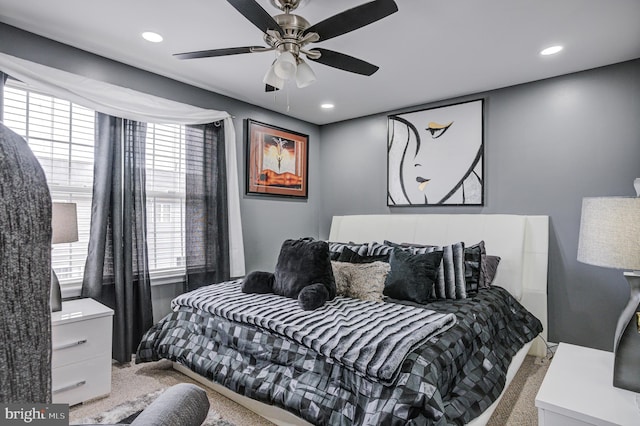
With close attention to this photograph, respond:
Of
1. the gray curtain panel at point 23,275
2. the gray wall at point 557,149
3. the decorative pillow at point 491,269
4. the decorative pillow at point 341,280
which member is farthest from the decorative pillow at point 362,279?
the gray curtain panel at point 23,275

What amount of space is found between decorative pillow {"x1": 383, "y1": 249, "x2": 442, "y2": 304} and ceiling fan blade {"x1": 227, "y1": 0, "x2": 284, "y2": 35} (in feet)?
6.06

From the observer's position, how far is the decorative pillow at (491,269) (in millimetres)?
3010

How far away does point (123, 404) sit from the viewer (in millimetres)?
2213

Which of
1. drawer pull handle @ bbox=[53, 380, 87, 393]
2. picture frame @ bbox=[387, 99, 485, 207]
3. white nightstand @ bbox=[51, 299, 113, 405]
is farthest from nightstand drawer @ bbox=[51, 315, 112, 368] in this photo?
picture frame @ bbox=[387, 99, 485, 207]

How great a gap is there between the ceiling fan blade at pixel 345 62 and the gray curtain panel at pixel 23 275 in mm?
2069

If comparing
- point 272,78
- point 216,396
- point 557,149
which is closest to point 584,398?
point 216,396

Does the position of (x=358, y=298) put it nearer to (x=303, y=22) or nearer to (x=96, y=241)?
(x=303, y=22)

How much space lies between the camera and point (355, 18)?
1.72 metres

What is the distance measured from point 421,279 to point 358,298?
1.64ft

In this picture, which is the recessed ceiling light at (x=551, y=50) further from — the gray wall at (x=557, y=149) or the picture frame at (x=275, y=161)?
the picture frame at (x=275, y=161)

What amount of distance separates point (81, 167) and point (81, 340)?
4.35 feet

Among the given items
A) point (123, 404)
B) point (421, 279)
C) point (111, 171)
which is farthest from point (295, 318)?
point (111, 171)

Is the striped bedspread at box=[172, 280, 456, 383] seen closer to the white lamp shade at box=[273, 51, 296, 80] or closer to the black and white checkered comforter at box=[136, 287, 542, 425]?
the black and white checkered comforter at box=[136, 287, 542, 425]

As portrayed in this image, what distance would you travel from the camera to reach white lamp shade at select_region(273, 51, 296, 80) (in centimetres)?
192
